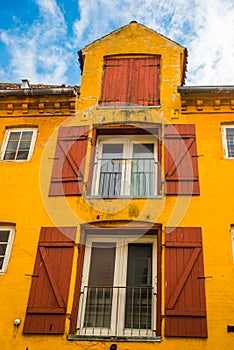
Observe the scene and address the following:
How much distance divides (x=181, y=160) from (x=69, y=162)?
2716 mm

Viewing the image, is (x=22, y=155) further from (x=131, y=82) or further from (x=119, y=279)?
(x=119, y=279)

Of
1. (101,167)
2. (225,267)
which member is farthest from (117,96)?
(225,267)

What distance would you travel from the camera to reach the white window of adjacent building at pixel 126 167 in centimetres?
991

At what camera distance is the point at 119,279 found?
870 cm

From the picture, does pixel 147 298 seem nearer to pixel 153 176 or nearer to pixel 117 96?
pixel 153 176

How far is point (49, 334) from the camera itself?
26.0ft

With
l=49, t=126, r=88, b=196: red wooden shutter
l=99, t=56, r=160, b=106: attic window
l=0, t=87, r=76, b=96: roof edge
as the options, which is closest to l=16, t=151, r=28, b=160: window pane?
l=49, t=126, r=88, b=196: red wooden shutter

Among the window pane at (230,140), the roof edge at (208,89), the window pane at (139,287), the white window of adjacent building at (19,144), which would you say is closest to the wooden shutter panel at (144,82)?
the roof edge at (208,89)

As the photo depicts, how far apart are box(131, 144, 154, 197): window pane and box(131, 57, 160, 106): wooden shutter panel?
146 cm

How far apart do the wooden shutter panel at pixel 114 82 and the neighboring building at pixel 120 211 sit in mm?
33

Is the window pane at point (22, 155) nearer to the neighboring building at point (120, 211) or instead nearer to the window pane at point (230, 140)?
the neighboring building at point (120, 211)

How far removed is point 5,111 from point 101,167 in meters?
3.36

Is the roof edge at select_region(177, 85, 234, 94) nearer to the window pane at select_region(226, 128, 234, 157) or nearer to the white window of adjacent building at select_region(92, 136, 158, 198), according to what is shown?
the window pane at select_region(226, 128, 234, 157)

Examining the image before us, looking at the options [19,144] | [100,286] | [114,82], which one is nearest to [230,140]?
[114,82]
